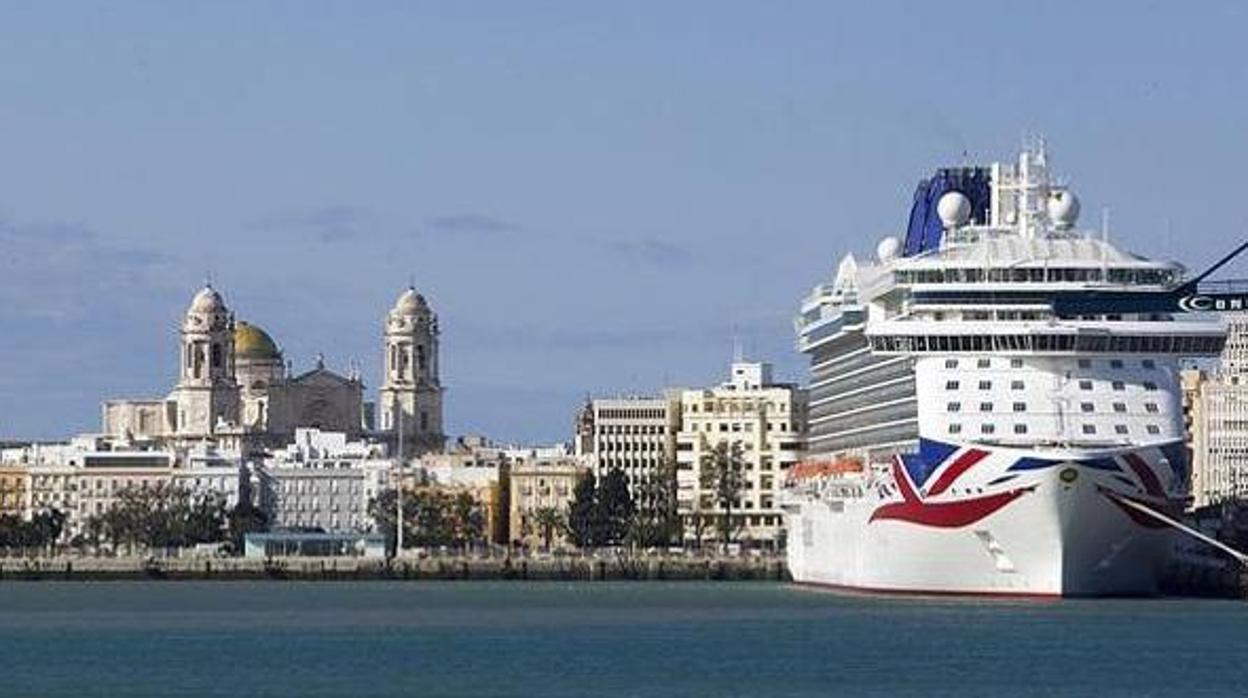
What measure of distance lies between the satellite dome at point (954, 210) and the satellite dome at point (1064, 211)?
4.04 meters

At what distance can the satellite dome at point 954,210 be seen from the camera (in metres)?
105

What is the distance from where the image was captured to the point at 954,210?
105 metres

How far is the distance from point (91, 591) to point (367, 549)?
1167 inches

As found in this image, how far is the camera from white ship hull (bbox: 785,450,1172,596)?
91.8m

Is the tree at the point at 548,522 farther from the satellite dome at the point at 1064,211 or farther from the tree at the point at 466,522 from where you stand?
the satellite dome at the point at 1064,211

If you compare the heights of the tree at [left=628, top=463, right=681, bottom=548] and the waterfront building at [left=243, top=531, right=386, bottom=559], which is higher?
the tree at [left=628, top=463, right=681, bottom=548]

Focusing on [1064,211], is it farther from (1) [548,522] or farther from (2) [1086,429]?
(1) [548,522]

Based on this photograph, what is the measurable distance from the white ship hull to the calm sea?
2.28 feet

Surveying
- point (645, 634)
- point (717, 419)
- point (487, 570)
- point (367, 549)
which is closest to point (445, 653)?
point (645, 634)

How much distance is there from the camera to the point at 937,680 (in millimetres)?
70688

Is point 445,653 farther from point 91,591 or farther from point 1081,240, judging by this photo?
point 91,591

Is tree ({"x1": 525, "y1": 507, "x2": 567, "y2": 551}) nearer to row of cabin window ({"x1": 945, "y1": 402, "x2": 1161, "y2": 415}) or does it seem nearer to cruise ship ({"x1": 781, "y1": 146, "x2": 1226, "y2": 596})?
cruise ship ({"x1": 781, "y1": 146, "x2": 1226, "y2": 596})

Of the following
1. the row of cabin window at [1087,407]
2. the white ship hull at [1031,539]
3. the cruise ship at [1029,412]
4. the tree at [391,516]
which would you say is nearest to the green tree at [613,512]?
the tree at [391,516]

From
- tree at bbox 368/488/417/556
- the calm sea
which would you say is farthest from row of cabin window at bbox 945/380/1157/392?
tree at bbox 368/488/417/556
